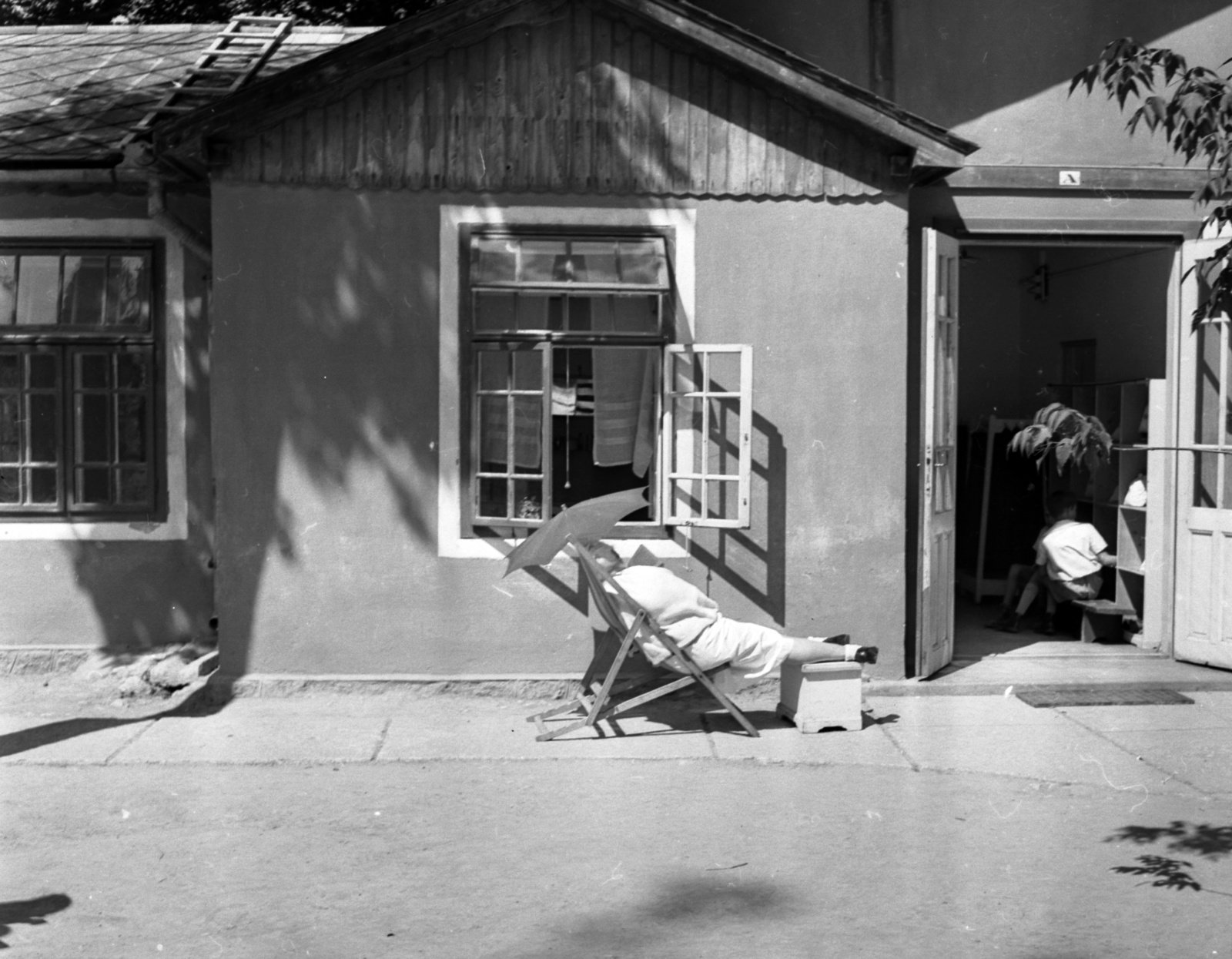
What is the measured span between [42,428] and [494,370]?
10.4ft

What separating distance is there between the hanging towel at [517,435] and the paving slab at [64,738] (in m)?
2.56

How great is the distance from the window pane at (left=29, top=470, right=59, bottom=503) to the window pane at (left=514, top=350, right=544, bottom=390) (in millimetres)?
3263

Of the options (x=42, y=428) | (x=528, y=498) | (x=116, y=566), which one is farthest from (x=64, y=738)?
(x=528, y=498)

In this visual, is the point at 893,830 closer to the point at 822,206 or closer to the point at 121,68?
the point at 822,206

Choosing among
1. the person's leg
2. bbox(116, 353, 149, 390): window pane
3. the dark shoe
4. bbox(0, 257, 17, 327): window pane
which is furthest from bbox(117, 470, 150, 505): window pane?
the dark shoe

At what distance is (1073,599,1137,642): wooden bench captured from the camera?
1007 centimetres

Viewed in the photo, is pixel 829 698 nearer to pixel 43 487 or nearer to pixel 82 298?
pixel 43 487

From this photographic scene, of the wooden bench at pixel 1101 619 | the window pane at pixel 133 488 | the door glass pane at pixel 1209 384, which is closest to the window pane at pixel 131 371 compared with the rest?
the window pane at pixel 133 488

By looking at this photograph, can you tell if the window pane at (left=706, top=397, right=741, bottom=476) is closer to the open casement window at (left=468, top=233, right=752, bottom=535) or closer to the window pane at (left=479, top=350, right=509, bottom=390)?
the open casement window at (left=468, top=233, right=752, bottom=535)

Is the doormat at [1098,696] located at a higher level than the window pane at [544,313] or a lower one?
lower

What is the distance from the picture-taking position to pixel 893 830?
6.07 metres

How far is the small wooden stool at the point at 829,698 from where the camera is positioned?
7.82 metres

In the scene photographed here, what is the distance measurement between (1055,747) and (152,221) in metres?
6.42

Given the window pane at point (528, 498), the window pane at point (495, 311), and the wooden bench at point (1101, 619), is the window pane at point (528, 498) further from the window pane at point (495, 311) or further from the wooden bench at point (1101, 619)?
the wooden bench at point (1101, 619)
